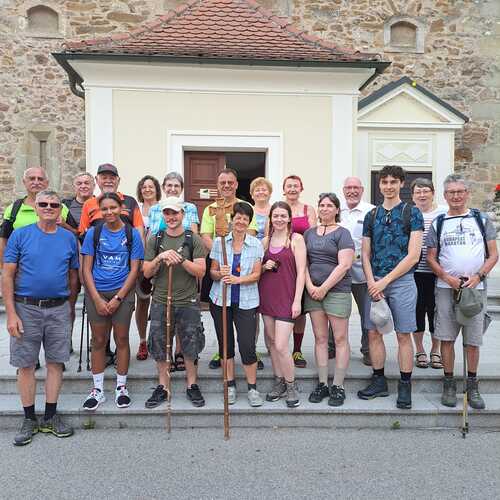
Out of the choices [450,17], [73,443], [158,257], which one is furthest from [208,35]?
[450,17]

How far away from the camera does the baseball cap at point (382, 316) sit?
394 cm

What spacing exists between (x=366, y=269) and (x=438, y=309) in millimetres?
763

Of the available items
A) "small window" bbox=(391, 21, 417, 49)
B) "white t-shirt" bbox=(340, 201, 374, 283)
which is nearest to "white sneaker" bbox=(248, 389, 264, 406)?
"white t-shirt" bbox=(340, 201, 374, 283)

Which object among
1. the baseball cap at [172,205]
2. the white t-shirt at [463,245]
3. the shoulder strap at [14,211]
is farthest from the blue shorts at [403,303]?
the shoulder strap at [14,211]

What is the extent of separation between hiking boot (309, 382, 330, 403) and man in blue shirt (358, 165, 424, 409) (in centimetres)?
57

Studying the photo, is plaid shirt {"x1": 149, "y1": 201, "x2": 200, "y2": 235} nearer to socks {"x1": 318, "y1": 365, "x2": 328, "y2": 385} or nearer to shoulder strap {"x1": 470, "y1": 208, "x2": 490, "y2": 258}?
socks {"x1": 318, "y1": 365, "x2": 328, "y2": 385}

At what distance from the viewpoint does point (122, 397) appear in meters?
4.11

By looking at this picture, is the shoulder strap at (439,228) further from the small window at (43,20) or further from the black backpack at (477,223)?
the small window at (43,20)

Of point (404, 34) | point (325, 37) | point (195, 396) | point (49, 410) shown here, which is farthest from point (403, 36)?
point (49, 410)

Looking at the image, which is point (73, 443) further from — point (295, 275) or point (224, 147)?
point (224, 147)

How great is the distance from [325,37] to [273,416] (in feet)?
39.9

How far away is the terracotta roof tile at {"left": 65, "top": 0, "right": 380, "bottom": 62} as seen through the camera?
7035mm

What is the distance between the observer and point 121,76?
7.20m

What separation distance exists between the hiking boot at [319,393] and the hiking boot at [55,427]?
2034 millimetres
